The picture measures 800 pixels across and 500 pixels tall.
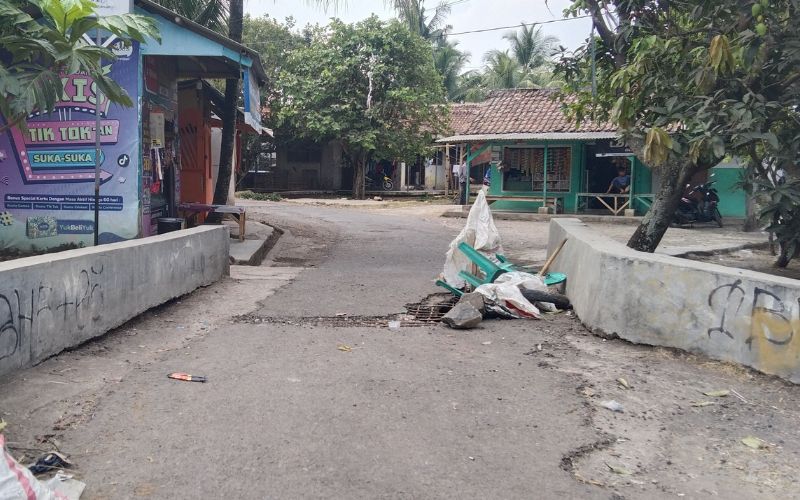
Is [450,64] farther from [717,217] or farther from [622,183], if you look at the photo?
[717,217]

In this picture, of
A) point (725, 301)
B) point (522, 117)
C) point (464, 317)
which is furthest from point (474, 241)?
point (522, 117)

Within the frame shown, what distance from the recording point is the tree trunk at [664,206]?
9031 mm

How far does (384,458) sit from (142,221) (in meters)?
7.80

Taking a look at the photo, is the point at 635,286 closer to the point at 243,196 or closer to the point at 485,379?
the point at 485,379

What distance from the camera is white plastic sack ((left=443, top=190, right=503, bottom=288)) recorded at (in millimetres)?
8281

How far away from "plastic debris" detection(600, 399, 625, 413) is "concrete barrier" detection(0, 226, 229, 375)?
12.8 ft

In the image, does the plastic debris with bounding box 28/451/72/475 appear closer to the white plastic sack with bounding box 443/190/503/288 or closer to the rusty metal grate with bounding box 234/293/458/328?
the rusty metal grate with bounding box 234/293/458/328

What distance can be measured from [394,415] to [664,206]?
637 centimetres

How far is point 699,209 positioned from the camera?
19438 mm

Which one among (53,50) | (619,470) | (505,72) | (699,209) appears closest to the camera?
(619,470)

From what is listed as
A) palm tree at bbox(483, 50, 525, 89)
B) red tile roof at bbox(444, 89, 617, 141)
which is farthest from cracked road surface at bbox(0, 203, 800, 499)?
palm tree at bbox(483, 50, 525, 89)

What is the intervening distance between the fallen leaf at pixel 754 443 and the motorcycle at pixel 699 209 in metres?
16.4

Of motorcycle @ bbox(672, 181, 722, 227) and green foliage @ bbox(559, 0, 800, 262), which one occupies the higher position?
green foliage @ bbox(559, 0, 800, 262)

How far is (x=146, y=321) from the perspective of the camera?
261 inches
